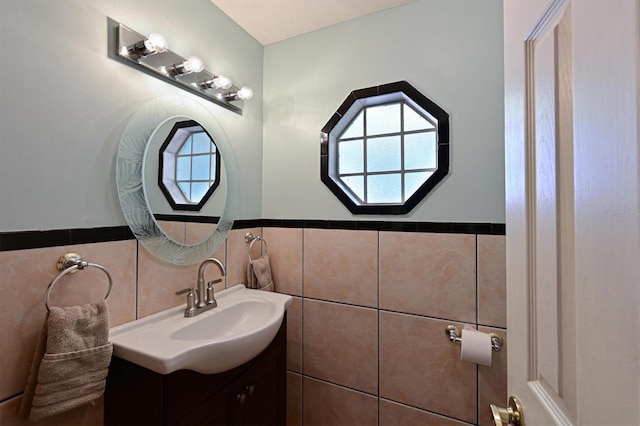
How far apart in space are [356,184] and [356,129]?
31 cm

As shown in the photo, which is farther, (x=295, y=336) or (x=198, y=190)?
(x=295, y=336)

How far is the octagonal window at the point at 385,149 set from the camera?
131cm

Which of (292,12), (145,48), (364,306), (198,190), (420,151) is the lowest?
(364,306)

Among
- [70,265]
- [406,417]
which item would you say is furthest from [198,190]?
[406,417]

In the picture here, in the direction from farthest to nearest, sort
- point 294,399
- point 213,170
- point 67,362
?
point 294,399, point 213,170, point 67,362

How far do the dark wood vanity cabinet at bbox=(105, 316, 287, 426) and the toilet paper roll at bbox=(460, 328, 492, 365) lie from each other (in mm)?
879

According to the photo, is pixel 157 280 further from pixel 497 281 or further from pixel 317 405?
A: pixel 497 281

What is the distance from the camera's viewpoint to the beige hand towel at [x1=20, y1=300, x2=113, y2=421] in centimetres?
72

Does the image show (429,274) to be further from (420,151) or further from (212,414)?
(212,414)

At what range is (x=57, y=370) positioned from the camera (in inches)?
28.5

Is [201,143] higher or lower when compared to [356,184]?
higher

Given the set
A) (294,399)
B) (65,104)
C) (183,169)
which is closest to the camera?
(65,104)

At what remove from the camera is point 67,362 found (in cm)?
74

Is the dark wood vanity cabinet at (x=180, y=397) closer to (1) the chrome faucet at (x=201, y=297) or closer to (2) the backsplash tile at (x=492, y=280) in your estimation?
(1) the chrome faucet at (x=201, y=297)
